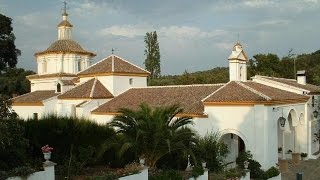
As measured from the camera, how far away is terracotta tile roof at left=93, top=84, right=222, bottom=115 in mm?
27922

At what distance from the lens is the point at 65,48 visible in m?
41.5

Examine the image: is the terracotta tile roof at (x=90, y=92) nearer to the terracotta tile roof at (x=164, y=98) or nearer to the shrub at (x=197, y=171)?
the terracotta tile roof at (x=164, y=98)

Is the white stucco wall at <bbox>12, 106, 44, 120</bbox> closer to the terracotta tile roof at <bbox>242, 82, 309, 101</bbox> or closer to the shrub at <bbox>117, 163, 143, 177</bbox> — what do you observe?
the terracotta tile roof at <bbox>242, 82, 309, 101</bbox>

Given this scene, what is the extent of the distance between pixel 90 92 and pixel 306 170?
16.5 meters

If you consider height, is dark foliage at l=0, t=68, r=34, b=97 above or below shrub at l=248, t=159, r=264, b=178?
above

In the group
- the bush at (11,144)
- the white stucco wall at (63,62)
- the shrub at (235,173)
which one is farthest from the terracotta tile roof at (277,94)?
the white stucco wall at (63,62)

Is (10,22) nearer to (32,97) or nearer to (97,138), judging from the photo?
(97,138)

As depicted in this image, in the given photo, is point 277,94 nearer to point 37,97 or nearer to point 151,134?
point 151,134

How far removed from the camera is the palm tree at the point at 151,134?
60.1 ft

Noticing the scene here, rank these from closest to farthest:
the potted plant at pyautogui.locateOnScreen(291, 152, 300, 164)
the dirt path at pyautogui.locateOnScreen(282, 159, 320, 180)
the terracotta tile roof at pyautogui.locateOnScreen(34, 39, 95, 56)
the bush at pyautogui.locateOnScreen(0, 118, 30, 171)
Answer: the bush at pyautogui.locateOnScreen(0, 118, 30, 171)
the dirt path at pyautogui.locateOnScreen(282, 159, 320, 180)
the potted plant at pyautogui.locateOnScreen(291, 152, 300, 164)
the terracotta tile roof at pyautogui.locateOnScreen(34, 39, 95, 56)

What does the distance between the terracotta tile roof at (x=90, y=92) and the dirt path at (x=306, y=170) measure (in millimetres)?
14573

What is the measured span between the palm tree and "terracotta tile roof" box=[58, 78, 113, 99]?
44.5ft

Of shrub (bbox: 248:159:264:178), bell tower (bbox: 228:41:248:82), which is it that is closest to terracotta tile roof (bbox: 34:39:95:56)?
bell tower (bbox: 228:41:248:82)

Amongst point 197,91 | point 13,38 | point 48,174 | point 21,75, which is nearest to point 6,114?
point 48,174
